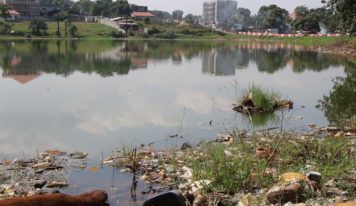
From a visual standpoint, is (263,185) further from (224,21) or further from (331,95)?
(224,21)

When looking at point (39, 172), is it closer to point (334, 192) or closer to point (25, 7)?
point (334, 192)

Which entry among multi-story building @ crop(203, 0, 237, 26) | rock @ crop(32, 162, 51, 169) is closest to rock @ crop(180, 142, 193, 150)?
rock @ crop(32, 162, 51, 169)

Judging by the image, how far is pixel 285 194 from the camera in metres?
6.33

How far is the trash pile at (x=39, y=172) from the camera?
7.58 metres

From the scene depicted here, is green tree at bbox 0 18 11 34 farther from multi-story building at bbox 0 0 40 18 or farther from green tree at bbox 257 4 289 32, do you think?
green tree at bbox 257 4 289 32

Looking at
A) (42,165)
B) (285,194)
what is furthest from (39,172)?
(285,194)

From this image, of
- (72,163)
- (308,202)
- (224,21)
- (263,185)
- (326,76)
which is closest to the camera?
(308,202)

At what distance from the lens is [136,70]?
30625mm

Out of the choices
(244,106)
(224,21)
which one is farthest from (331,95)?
(224,21)

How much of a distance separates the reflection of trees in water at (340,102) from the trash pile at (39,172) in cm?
678

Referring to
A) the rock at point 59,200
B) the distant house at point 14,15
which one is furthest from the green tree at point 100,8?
the rock at point 59,200

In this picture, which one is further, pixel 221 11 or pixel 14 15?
pixel 221 11

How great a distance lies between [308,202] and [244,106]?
9.12 meters

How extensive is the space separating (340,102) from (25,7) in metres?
110
